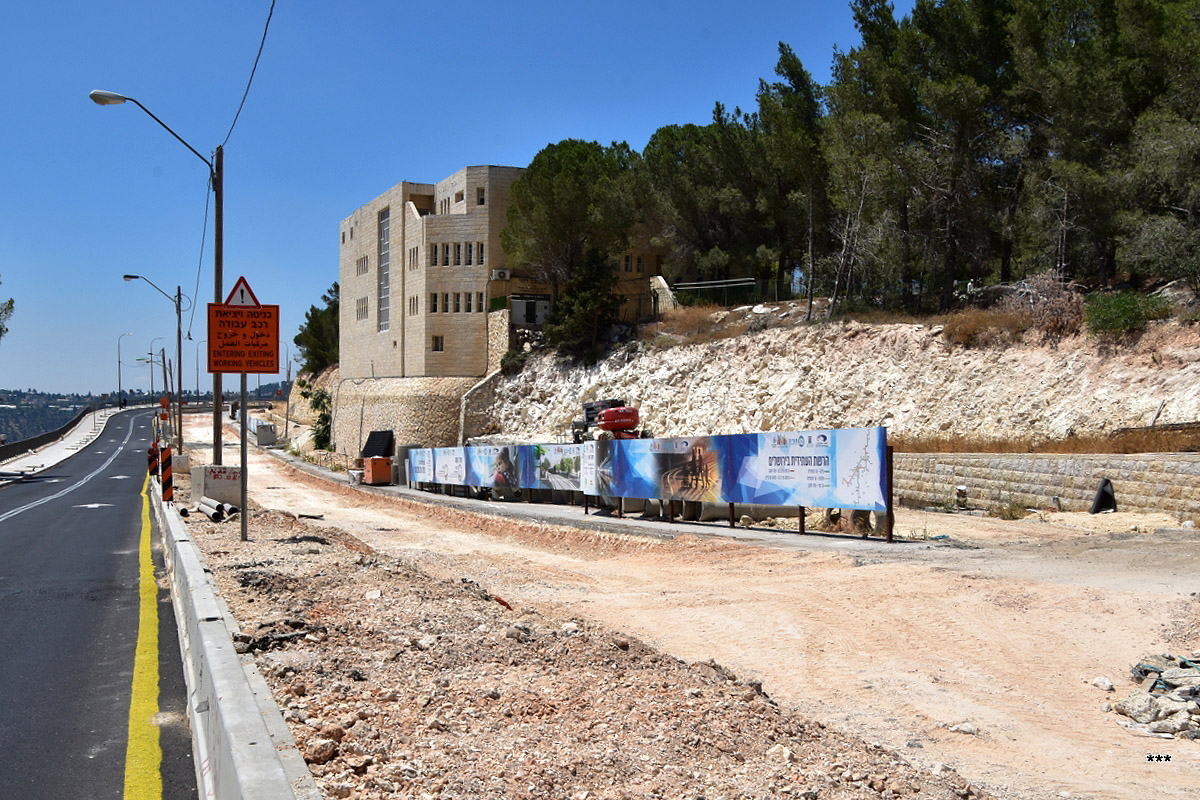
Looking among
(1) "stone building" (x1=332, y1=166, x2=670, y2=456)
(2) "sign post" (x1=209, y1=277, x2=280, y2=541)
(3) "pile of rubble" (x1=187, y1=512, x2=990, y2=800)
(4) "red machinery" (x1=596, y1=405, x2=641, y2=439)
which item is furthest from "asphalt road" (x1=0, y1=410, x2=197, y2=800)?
(1) "stone building" (x1=332, y1=166, x2=670, y2=456)

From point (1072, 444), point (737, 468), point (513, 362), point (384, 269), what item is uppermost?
point (384, 269)

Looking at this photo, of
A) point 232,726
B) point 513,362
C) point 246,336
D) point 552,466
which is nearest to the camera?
point 232,726

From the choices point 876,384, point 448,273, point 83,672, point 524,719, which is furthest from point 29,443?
point 524,719

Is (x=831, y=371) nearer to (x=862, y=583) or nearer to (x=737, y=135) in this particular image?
(x=737, y=135)

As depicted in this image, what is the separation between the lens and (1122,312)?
88.8ft

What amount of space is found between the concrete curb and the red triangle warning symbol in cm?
802

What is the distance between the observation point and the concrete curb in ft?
12.2

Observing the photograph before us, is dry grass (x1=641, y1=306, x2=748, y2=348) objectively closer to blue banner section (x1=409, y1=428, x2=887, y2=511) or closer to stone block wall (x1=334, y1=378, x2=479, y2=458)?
stone block wall (x1=334, y1=378, x2=479, y2=458)

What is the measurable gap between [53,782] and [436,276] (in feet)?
185

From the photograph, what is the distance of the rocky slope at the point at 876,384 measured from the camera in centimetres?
2559

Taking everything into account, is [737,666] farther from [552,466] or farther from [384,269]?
[384,269]

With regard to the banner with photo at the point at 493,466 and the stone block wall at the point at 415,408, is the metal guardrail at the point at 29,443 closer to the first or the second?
the stone block wall at the point at 415,408

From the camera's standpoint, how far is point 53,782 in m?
5.21

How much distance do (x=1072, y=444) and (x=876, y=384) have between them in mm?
11554
